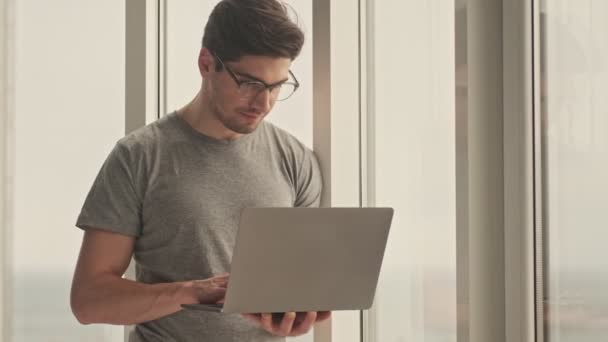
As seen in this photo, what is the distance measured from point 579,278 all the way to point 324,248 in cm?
56

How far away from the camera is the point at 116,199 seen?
5.91 ft

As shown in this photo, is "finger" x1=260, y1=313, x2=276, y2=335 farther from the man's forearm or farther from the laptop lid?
the man's forearm

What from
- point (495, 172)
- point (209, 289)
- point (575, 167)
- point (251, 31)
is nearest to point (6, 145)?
point (251, 31)

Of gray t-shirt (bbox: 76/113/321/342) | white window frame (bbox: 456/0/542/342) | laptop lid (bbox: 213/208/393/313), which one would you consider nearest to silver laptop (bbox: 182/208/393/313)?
laptop lid (bbox: 213/208/393/313)

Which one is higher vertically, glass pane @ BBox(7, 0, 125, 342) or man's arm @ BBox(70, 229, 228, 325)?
glass pane @ BBox(7, 0, 125, 342)

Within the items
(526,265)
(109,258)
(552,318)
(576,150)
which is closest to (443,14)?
(576,150)

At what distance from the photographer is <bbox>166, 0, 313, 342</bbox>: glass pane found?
7.95 feet

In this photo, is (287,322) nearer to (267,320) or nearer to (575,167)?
(267,320)

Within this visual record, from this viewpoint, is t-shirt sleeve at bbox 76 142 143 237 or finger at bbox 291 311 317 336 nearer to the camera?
finger at bbox 291 311 317 336

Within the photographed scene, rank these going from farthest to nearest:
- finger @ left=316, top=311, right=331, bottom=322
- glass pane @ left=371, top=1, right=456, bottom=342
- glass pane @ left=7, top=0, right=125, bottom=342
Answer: glass pane @ left=7, top=0, right=125, bottom=342 → glass pane @ left=371, top=1, right=456, bottom=342 → finger @ left=316, top=311, right=331, bottom=322

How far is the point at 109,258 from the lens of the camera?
1799mm

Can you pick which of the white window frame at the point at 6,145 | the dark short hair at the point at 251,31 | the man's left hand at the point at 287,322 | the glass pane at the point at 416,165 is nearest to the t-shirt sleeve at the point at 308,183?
the glass pane at the point at 416,165

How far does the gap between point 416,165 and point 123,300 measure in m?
0.80

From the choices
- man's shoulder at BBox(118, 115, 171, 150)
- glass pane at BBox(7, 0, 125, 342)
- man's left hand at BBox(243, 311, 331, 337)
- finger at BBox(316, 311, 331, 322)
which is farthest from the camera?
glass pane at BBox(7, 0, 125, 342)
